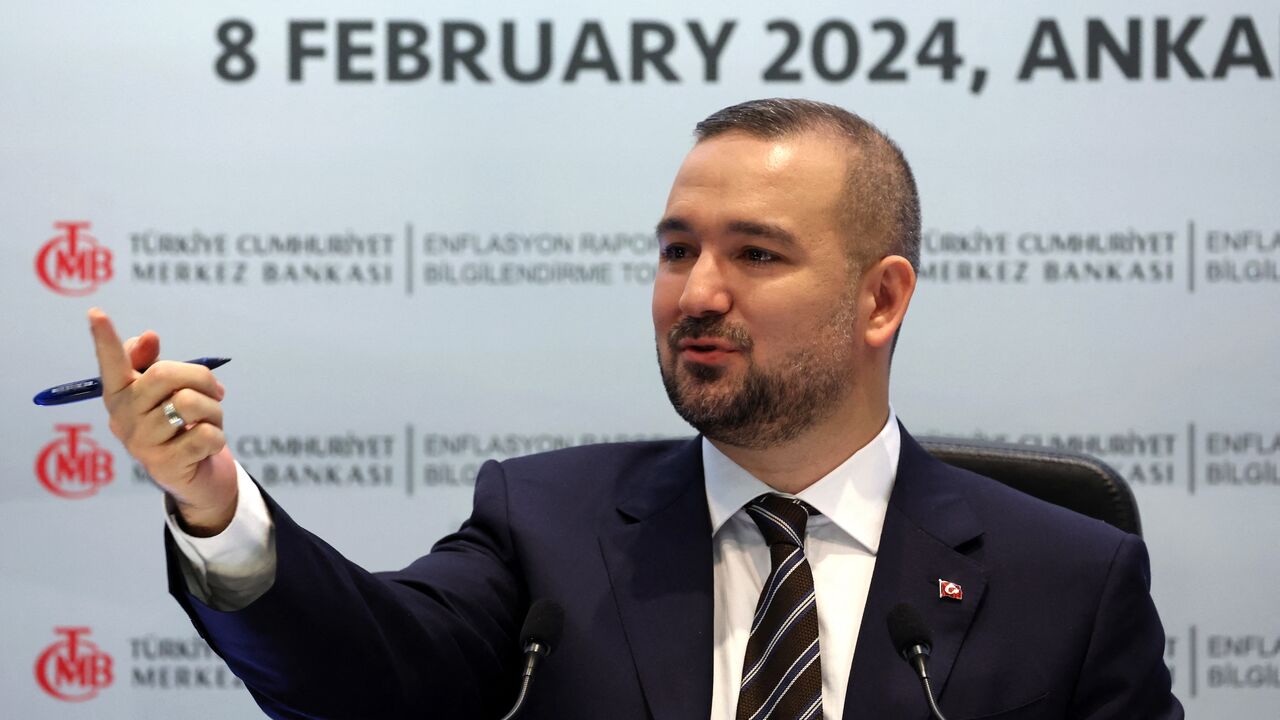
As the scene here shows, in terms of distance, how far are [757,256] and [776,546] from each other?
46cm

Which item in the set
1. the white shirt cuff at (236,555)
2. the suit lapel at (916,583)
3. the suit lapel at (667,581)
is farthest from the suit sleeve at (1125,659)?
the white shirt cuff at (236,555)

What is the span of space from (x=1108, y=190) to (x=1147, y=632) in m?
1.71

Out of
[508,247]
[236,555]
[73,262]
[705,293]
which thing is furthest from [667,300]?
[73,262]

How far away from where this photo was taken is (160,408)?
1505 mm

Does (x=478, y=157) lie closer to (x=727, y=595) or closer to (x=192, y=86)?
(x=192, y=86)

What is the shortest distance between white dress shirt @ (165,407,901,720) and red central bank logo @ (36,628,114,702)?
6.74 feet

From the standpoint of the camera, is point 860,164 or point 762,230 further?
point 860,164

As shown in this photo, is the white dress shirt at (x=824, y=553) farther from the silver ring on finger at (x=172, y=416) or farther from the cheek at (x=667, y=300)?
the silver ring on finger at (x=172, y=416)

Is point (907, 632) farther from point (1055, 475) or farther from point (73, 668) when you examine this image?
point (73, 668)

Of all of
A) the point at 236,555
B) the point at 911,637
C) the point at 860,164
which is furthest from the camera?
the point at 860,164

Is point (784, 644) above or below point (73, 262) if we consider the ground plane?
below

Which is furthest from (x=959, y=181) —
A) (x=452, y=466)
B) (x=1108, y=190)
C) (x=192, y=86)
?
(x=192, y=86)

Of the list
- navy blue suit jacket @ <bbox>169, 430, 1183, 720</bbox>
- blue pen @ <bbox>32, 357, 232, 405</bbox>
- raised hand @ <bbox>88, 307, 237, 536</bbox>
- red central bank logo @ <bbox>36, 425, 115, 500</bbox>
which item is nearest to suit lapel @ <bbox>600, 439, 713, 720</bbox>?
navy blue suit jacket @ <bbox>169, 430, 1183, 720</bbox>

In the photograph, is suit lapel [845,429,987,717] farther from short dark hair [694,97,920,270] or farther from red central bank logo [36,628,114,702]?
red central bank logo [36,628,114,702]
